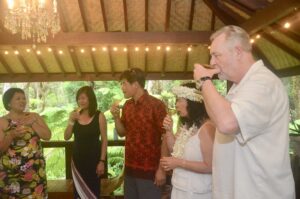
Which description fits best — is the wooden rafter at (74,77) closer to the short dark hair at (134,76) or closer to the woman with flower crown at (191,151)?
the short dark hair at (134,76)

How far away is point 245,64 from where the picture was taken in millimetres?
1559

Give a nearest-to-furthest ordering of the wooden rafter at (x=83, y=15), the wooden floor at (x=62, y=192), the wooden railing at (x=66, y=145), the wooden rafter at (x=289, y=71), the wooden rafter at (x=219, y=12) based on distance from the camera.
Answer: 1. the wooden floor at (x=62, y=192)
2. the wooden railing at (x=66, y=145)
3. the wooden rafter at (x=219, y=12)
4. the wooden rafter at (x=83, y=15)
5. the wooden rafter at (x=289, y=71)

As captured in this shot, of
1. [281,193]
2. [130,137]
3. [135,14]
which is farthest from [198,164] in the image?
[135,14]

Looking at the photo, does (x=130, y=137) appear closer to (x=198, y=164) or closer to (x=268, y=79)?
(x=198, y=164)

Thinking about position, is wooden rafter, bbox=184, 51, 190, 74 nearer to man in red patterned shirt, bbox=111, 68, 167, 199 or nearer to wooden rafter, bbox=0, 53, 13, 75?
wooden rafter, bbox=0, 53, 13, 75

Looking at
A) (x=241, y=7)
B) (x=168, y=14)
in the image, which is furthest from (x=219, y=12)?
(x=168, y=14)

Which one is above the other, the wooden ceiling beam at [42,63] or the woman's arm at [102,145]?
the wooden ceiling beam at [42,63]

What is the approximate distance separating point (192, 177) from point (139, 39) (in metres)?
4.57

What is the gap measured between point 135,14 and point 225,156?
581 cm

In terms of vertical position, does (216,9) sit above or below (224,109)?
above

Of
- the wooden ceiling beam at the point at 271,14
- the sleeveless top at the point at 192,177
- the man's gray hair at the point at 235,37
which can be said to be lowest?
the sleeveless top at the point at 192,177

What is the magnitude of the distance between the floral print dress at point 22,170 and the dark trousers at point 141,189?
29.7 inches

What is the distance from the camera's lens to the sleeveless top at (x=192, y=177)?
88.7 inches

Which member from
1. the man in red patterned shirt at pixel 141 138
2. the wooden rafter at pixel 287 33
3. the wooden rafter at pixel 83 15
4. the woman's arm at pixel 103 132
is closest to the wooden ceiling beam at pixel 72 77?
the wooden rafter at pixel 83 15
